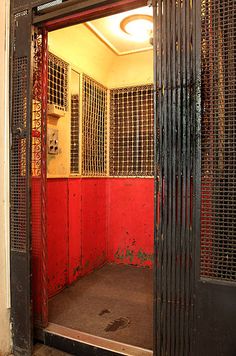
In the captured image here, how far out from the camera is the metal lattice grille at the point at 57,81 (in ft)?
9.29

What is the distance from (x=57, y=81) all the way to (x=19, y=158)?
1311 mm

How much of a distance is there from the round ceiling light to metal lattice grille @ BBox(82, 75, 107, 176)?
2.51 feet

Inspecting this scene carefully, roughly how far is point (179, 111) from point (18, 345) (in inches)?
78.7

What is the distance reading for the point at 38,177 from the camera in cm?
206

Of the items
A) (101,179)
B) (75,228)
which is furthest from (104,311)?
(101,179)

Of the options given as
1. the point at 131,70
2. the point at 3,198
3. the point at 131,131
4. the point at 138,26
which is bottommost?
the point at 3,198

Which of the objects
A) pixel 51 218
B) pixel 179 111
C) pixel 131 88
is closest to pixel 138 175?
pixel 131 88

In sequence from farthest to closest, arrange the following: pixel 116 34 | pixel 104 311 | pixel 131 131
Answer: pixel 131 131
pixel 116 34
pixel 104 311

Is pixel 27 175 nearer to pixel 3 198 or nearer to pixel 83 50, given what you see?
pixel 3 198

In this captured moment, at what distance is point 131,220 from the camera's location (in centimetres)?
394

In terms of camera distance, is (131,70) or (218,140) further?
(131,70)

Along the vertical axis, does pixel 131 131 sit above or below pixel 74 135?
above

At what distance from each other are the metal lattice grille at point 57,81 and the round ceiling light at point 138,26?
0.80 meters

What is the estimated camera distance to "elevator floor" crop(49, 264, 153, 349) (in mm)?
2221
